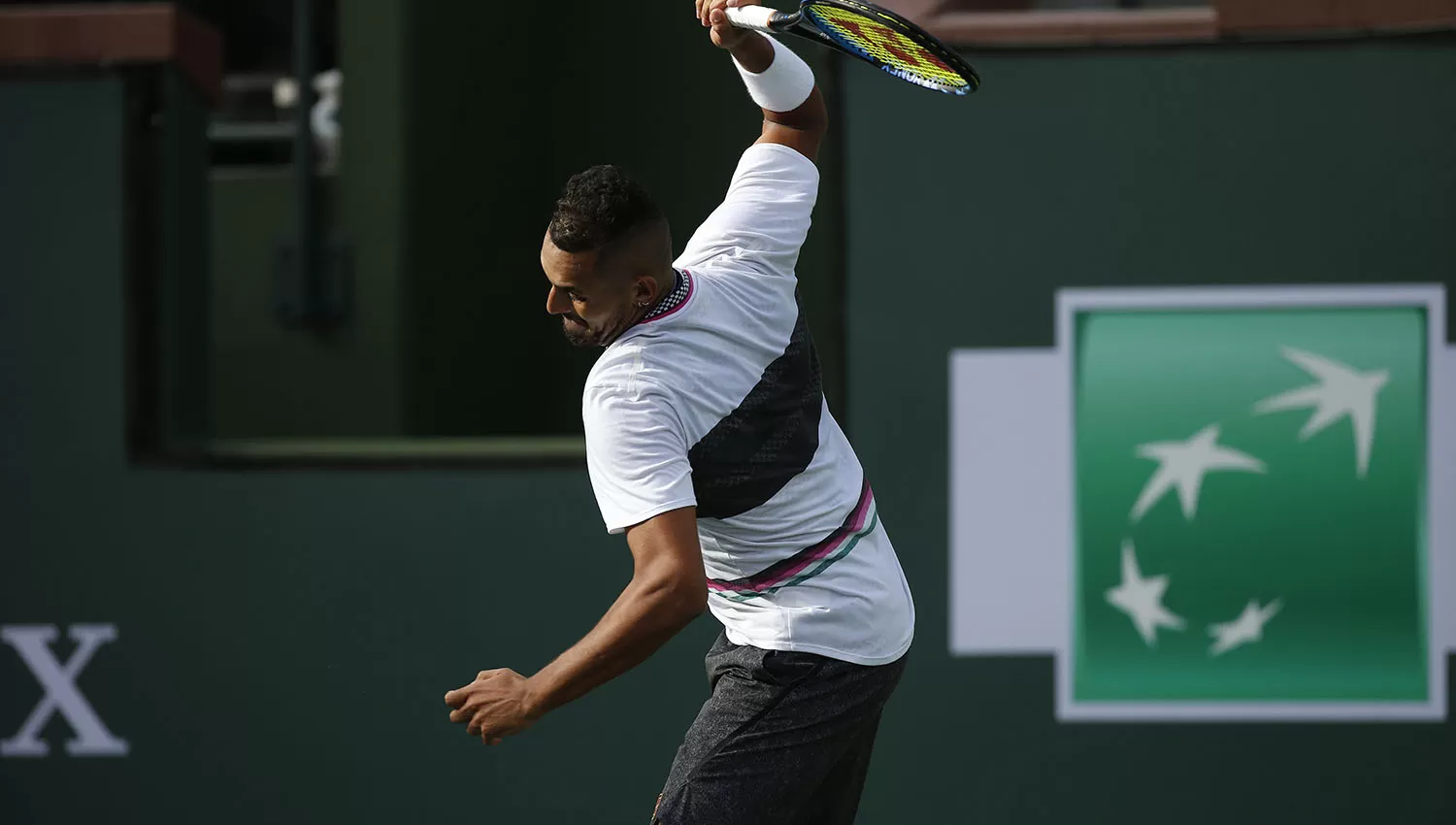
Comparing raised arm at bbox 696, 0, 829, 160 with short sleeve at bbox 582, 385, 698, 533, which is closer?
short sleeve at bbox 582, 385, 698, 533

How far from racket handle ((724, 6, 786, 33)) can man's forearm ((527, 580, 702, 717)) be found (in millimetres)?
1013

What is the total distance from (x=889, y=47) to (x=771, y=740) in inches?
53.8

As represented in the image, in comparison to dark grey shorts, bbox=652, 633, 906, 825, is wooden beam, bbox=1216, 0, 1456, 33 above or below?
above

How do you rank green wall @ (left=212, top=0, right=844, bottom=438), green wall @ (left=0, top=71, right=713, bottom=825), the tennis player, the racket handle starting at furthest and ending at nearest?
green wall @ (left=212, top=0, right=844, bottom=438)
green wall @ (left=0, top=71, right=713, bottom=825)
the racket handle
the tennis player

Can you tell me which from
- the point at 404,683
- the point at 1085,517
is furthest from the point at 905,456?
the point at 404,683

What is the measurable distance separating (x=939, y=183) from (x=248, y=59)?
4.47 meters

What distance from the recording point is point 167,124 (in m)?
4.95

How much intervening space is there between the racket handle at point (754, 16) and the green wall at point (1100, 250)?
5.75 ft

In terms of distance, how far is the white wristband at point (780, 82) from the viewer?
123 inches

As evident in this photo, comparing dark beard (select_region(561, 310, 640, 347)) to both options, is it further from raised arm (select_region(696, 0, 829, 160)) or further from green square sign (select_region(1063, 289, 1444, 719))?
green square sign (select_region(1063, 289, 1444, 719))

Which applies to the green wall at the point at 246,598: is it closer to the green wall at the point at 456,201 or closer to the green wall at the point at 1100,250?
the green wall at the point at 1100,250

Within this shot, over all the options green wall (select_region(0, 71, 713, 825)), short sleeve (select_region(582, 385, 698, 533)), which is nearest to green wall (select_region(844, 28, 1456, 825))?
green wall (select_region(0, 71, 713, 825))

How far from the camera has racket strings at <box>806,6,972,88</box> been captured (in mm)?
2979

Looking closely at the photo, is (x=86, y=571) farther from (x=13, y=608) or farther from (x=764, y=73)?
(x=764, y=73)
